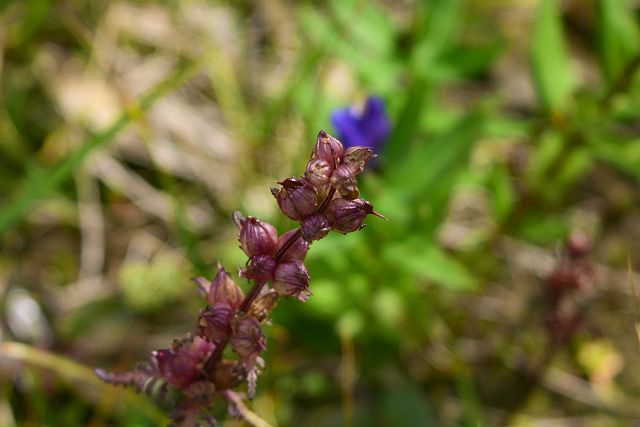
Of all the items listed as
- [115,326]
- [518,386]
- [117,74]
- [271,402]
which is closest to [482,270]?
[518,386]

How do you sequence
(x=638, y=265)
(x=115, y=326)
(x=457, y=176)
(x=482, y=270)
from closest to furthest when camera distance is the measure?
(x=457, y=176)
(x=115, y=326)
(x=482, y=270)
(x=638, y=265)

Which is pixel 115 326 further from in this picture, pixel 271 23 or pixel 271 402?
pixel 271 23

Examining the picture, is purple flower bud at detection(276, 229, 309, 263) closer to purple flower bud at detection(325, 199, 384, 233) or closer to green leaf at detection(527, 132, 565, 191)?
purple flower bud at detection(325, 199, 384, 233)

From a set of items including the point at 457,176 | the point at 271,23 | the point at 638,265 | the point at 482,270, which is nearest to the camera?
the point at 457,176

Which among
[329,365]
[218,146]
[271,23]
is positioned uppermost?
[271,23]

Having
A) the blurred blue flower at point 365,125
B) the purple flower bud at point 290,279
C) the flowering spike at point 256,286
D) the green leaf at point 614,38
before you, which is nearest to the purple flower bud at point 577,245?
the green leaf at point 614,38

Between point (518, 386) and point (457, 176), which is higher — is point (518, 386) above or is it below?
below

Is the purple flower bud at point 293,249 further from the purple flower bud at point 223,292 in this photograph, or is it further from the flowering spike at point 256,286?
the purple flower bud at point 223,292

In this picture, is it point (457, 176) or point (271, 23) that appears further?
point (271, 23)
